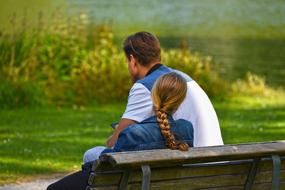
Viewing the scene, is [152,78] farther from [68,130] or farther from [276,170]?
[68,130]

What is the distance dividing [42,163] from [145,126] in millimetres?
4119

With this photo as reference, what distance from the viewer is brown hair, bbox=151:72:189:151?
4.64m

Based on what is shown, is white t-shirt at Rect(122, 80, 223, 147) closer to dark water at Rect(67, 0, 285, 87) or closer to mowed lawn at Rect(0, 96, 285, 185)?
mowed lawn at Rect(0, 96, 285, 185)

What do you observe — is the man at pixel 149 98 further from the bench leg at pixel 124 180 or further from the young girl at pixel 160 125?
the bench leg at pixel 124 180

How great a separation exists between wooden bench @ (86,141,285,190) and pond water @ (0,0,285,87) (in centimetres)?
1082

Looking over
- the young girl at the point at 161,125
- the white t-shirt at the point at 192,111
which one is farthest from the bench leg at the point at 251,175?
the white t-shirt at the point at 192,111

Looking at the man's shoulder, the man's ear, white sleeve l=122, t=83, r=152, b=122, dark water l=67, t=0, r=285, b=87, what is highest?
the man's ear

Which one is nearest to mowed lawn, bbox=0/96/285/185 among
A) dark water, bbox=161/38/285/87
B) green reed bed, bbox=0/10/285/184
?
green reed bed, bbox=0/10/285/184

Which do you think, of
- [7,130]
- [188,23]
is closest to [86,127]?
[7,130]

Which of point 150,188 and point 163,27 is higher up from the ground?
point 150,188

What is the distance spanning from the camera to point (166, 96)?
4.67 meters

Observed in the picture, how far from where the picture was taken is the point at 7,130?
11.0m

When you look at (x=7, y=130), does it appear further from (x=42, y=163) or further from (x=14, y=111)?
(x=42, y=163)

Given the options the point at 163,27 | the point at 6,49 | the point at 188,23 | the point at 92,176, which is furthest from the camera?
the point at 188,23
